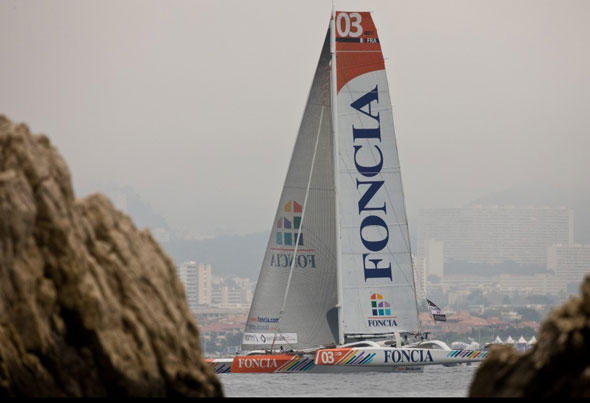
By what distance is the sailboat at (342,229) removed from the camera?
39.1 meters

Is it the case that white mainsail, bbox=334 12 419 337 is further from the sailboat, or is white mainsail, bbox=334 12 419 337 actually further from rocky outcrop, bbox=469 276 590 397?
rocky outcrop, bbox=469 276 590 397

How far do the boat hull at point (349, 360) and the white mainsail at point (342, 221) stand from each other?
48.3 inches

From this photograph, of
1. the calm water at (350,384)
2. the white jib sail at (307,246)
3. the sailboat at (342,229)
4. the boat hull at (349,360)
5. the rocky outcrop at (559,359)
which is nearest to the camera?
the rocky outcrop at (559,359)

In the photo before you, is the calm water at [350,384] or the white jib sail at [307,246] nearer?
the calm water at [350,384]

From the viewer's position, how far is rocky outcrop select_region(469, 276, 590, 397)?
13227 millimetres

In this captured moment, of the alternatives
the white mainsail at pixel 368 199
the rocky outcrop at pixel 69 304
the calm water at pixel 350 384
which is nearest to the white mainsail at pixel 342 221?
the white mainsail at pixel 368 199

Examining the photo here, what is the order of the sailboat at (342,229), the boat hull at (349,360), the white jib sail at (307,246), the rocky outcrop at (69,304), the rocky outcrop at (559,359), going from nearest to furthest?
the rocky outcrop at (559,359) → the rocky outcrop at (69,304) → the boat hull at (349,360) → the sailboat at (342,229) → the white jib sail at (307,246)

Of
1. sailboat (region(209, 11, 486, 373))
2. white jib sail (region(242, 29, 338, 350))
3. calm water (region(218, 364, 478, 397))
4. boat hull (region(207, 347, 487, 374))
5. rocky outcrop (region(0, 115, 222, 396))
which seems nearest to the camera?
rocky outcrop (region(0, 115, 222, 396))

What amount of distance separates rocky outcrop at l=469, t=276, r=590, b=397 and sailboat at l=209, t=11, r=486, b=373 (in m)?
24.7

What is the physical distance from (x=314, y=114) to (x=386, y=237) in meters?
4.02

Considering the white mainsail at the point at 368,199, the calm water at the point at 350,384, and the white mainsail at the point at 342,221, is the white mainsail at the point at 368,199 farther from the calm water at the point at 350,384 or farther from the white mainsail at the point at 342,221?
the calm water at the point at 350,384

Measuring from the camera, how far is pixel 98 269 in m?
16.0

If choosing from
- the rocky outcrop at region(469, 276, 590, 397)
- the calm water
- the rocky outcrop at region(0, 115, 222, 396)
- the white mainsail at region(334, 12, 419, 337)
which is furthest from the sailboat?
the rocky outcrop at region(469, 276, 590, 397)

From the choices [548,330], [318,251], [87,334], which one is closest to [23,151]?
[87,334]
